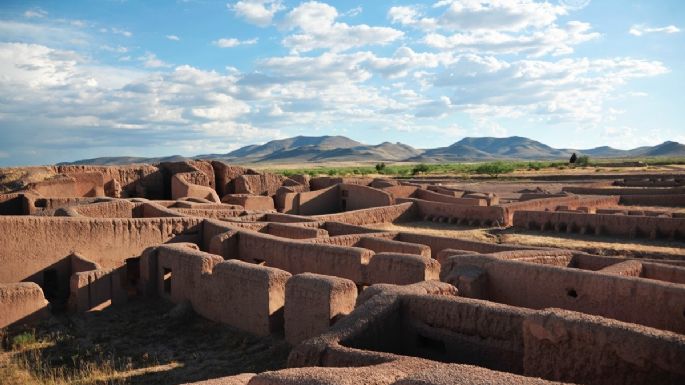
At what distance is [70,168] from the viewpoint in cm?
2334

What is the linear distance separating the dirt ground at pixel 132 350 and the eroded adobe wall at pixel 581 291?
11.5ft

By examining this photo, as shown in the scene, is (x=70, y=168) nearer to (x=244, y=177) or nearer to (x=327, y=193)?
(x=244, y=177)

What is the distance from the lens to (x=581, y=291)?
8.03 meters

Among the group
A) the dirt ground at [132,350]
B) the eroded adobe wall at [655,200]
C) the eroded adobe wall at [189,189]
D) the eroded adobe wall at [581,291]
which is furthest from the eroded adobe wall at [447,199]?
the dirt ground at [132,350]

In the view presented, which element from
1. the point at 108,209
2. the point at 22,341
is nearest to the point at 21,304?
the point at 22,341

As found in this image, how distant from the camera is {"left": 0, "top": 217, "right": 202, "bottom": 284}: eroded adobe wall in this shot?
1100cm

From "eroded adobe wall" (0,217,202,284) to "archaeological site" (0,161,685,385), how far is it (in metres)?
0.03

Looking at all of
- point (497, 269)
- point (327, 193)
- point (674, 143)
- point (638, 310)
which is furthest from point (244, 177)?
point (674, 143)

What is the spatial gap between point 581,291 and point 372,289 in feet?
10.5

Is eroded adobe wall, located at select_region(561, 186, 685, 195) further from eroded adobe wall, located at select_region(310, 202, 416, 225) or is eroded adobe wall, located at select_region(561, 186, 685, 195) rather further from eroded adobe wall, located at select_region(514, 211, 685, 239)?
eroded adobe wall, located at select_region(310, 202, 416, 225)

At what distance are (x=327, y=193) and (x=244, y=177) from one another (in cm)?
438

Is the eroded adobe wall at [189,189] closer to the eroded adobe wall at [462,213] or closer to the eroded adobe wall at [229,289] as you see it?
the eroded adobe wall at [462,213]

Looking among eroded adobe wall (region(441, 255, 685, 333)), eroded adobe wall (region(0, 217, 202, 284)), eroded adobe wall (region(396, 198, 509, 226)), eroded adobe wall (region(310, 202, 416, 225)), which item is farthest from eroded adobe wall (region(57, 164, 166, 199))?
eroded adobe wall (region(441, 255, 685, 333))

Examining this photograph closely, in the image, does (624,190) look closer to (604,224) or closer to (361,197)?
(604,224)
